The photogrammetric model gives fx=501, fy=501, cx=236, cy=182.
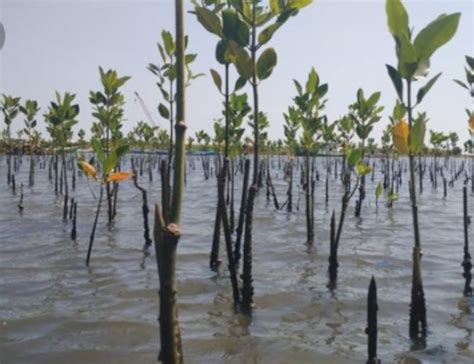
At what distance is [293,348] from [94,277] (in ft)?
7.71

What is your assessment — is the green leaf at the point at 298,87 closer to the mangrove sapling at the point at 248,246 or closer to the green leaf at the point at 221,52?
the green leaf at the point at 221,52

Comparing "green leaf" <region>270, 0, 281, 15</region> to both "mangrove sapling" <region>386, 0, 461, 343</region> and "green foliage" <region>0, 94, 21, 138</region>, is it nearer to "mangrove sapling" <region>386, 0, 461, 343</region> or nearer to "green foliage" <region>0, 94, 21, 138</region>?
"mangrove sapling" <region>386, 0, 461, 343</region>

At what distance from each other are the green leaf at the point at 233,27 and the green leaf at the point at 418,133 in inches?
46.8

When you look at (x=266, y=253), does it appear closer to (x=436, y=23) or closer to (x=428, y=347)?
(x=428, y=347)

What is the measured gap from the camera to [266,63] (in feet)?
10.2

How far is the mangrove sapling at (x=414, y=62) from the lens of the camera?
2955 millimetres

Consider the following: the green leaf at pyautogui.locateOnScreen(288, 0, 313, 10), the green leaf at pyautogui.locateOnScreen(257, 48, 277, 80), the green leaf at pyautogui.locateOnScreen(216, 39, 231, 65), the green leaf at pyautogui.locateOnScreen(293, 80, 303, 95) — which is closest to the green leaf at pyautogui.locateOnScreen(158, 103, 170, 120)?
the green leaf at pyautogui.locateOnScreen(293, 80, 303, 95)

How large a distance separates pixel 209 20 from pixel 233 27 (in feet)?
0.73

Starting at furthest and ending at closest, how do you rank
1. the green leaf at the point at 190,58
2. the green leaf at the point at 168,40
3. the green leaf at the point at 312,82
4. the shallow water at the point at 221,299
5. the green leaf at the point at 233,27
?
the green leaf at the point at 312,82 → the green leaf at the point at 168,40 → the green leaf at the point at 190,58 → the shallow water at the point at 221,299 → the green leaf at the point at 233,27

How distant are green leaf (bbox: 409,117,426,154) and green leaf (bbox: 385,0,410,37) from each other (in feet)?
1.79

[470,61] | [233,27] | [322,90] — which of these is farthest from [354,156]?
[470,61]

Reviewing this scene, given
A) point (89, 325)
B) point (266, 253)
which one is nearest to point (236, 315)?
point (89, 325)

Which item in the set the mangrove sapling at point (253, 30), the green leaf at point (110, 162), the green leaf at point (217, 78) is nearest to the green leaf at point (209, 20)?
the mangrove sapling at point (253, 30)

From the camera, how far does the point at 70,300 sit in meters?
4.07
